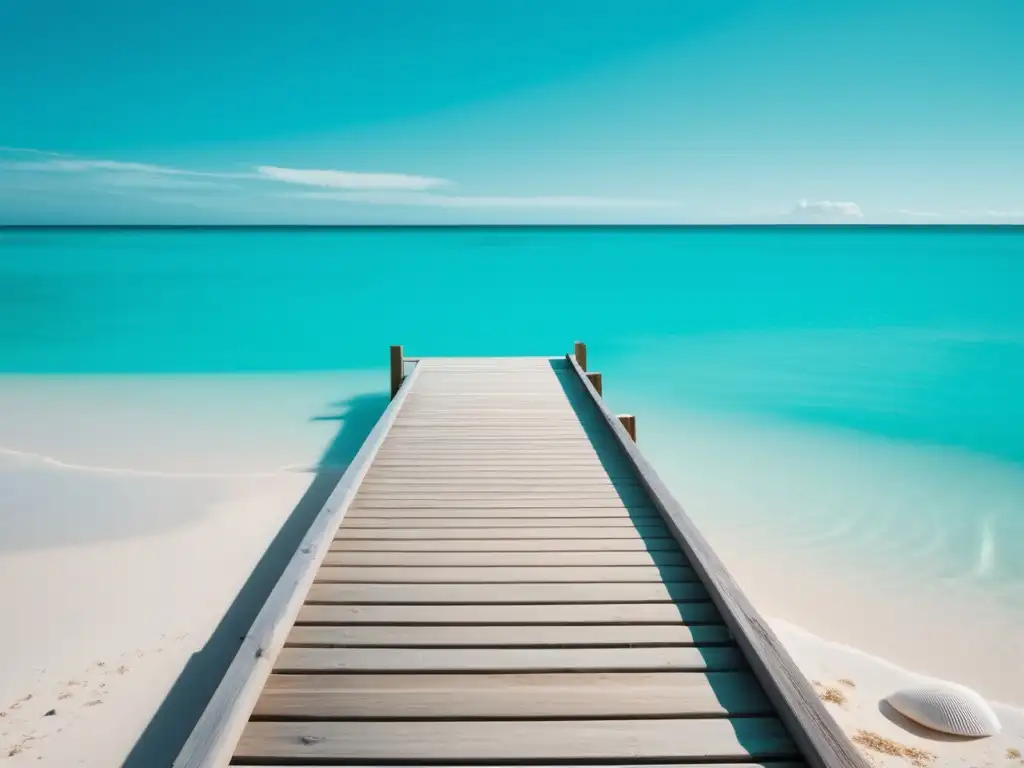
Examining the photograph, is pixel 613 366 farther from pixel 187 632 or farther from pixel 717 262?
pixel 717 262

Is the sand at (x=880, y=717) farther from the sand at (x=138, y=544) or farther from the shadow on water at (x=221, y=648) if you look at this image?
the sand at (x=138, y=544)

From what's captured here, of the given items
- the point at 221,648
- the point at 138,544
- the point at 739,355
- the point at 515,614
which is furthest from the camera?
the point at 739,355

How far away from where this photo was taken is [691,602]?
356cm

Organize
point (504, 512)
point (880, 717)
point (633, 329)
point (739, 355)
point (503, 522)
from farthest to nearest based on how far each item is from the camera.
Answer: point (633, 329), point (739, 355), point (504, 512), point (503, 522), point (880, 717)

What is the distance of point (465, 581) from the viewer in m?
3.78

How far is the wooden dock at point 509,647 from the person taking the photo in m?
2.57

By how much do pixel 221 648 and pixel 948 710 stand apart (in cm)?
484

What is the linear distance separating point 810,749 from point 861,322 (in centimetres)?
2554

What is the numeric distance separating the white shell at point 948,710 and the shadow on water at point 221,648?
4.38 metres

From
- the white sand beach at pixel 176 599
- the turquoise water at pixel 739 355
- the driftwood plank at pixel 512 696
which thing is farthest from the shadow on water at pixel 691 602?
the turquoise water at pixel 739 355

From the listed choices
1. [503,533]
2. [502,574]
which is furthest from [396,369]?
[502,574]

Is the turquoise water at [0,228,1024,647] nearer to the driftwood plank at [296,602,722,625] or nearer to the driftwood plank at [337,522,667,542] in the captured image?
the driftwood plank at [337,522,667,542]

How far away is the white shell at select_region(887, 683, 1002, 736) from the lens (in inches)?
170

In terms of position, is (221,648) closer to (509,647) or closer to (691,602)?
(509,647)
